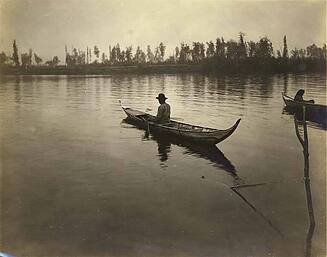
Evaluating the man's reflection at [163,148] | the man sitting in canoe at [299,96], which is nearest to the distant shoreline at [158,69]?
the man sitting in canoe at [299,96]

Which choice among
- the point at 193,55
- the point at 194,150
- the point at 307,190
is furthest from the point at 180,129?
the point at 307,190

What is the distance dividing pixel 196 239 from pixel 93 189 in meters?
0.70

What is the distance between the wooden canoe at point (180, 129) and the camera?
302 cm

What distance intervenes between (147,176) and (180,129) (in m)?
0.87

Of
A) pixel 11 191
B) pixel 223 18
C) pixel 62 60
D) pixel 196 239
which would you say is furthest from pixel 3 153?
pixel 223 18

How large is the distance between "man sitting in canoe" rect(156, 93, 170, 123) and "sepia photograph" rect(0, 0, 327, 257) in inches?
0.5

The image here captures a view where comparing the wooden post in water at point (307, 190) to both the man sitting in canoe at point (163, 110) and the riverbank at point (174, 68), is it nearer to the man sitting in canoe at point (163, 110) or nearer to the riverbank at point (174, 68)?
the riverbank at point (174, 68)

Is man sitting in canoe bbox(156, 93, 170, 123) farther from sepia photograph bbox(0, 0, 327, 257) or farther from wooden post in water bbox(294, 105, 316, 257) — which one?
wooden post in water bbox(294, 105, 316, 257)

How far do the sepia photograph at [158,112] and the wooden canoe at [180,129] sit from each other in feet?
0.34

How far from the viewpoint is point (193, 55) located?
2.68 metres

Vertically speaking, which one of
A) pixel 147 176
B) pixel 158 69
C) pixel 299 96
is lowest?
pixel 147 176

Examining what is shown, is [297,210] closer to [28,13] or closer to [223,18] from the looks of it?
[223,18]

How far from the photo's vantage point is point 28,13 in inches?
90.6

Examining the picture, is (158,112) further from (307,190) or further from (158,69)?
(307,190)
